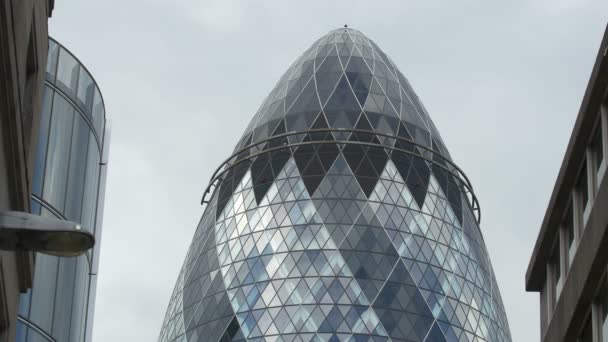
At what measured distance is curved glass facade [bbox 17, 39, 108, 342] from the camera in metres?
22.1

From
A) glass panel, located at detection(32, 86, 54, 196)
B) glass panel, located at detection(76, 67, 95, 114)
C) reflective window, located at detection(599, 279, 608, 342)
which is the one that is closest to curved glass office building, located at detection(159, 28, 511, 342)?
glass panel, located at detection(76, 67, 95, 114)

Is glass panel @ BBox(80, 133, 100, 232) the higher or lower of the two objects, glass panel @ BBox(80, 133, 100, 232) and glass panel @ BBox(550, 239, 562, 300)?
the higher

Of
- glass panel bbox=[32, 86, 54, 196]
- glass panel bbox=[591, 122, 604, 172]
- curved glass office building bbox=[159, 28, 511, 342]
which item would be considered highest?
curved glass office building bbox=[159, 28, 511, 342]

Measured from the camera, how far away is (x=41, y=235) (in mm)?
10273

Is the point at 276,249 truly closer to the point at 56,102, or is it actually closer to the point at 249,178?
the point at 249,178

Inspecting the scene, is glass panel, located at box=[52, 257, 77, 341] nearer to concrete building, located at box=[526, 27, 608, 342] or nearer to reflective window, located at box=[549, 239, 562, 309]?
concrete building, located at box=[526, 27, 608, 342]

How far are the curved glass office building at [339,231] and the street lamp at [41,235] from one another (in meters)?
56.3

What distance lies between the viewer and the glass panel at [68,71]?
24.4m

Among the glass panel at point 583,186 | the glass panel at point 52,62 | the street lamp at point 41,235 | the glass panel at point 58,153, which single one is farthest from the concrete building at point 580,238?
the street lamp at point 41,235

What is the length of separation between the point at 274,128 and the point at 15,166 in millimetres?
58911

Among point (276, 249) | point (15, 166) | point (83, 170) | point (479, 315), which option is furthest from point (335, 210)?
point (15, 166)

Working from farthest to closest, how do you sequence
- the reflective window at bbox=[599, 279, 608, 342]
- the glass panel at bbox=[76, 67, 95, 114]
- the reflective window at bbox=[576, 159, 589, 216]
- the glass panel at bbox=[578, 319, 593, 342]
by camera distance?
the glass panel at bbox=[76, 67, 95, 114] < the reflective window at bbox=[576, 159, 589, 216] < the glass panel at bbox=[578, 319, 593, 342] < the reflective window at bbox=[599, 279, 608, 342]

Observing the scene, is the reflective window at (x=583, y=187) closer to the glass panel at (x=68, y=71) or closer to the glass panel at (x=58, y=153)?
the glass panel at (x=58, y=153)

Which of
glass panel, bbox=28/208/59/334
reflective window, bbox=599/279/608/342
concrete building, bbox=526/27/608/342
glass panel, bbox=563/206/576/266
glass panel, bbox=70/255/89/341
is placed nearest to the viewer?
reflective window, bbox=599/279/608/342
